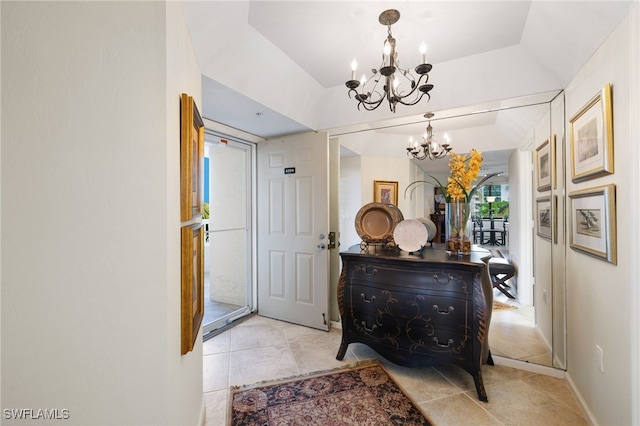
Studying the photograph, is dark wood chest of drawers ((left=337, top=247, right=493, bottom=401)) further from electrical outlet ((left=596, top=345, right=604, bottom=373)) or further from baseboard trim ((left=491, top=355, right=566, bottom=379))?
electrical outlet ((left=596, top=345, right=604, bottom=373))

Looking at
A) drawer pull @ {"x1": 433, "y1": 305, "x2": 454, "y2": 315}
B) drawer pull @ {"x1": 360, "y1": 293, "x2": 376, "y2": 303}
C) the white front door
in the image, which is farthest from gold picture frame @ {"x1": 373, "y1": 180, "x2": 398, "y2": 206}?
drawer pull @ {"x1": 433, "y1": 305, "x2": 454, "y2": 315}

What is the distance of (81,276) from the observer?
0.96 m

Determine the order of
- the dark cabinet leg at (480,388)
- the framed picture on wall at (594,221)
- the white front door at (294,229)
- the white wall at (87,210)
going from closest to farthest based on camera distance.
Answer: the white wall at (87,210), the framed picture on wall at (594,221), the dark cabinet leg at (480,388), the white front door at (294,229)

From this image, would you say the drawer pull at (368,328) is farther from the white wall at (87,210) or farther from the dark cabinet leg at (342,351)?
the white wall at (87,210)

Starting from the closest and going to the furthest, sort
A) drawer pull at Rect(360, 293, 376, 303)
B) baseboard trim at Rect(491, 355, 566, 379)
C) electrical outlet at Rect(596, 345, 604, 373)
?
electrical outlet at Rect(596, 345, 604, 373) → baseboard trim at Rect(491, 355, 566, 379) → drawer pull at Rect(360, 293, 376, 303)

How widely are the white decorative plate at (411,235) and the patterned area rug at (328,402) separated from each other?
3.40 ft

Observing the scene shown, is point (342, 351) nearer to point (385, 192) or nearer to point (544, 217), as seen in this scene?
point (385, 192)

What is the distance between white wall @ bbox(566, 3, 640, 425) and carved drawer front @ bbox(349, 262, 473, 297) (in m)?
0.64

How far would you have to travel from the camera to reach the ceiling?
5.16 ft

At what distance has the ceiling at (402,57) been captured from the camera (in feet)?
5.16

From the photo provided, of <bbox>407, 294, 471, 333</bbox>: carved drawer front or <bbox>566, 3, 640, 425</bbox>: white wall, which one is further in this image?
<bbox>407, 294, 471, 333</bbox>: carved drawer front

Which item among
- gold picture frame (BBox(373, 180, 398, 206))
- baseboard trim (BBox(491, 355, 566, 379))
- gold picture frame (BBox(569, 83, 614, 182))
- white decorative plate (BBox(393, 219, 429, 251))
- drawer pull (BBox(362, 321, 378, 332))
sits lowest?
baseboard trim (BBox(491, 355, 566, 379))

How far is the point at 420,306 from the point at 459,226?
71cm

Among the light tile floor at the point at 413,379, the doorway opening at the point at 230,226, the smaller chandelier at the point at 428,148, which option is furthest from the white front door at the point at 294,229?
the smaller chandelier at the point at 428,148
